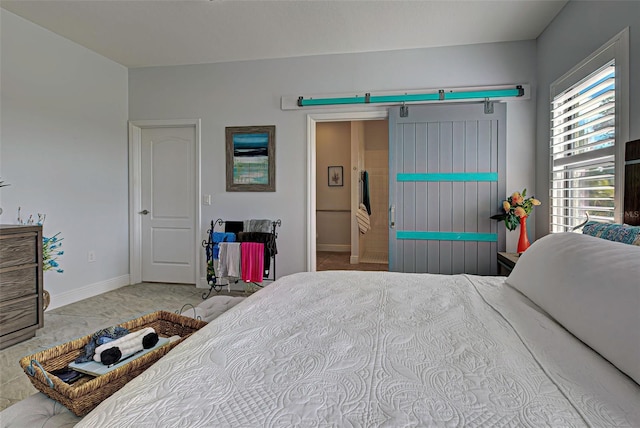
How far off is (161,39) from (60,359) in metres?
3.36

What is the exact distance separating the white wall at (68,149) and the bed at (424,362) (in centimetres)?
314

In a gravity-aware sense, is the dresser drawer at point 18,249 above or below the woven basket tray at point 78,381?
above

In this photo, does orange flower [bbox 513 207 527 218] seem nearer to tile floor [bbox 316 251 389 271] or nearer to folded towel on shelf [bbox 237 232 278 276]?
tile floor [bbox 316 251 389 271]

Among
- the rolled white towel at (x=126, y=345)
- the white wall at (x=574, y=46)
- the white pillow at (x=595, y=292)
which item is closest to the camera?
the white pillow at (x=595, y=292)

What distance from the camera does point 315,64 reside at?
3.92 metres

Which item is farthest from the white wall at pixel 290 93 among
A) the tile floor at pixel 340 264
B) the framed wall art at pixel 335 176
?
the framed wall art at pixel 335 176

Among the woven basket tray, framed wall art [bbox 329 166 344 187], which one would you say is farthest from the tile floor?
the woven basket tray

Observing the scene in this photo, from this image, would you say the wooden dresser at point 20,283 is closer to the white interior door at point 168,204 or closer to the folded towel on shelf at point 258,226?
the white interior door at point 168,204

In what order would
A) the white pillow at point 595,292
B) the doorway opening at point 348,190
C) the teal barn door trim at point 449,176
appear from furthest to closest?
the doorway opening at point 348,190 < the teal barn door trim at point 449,176 < the white pillow at point 595,292

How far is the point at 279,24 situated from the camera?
3.23 meters

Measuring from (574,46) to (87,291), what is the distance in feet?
16.7

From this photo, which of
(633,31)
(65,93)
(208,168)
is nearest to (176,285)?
(208,168)

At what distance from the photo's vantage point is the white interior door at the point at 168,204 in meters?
4.38

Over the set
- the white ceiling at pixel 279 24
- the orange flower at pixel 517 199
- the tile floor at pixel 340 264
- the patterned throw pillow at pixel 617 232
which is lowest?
the tile floor at pixel 340 264
